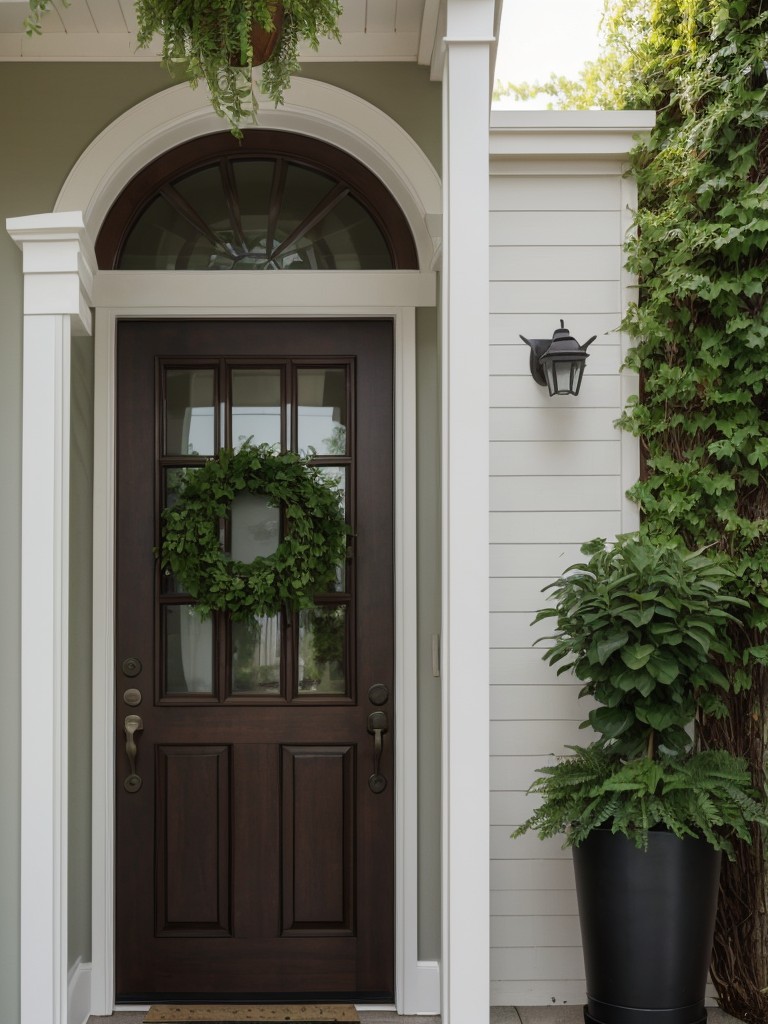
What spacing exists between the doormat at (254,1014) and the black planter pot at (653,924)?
88cm

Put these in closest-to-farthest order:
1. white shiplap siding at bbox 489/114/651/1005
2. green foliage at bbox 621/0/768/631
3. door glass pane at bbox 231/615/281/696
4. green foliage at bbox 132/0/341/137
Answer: green foliage at bbox 132/0/341/137 < green foliage at bbox 621/0/768/631 < white shiplap siding at bbox 489/114/651/1005 < door glass pane at bbox 231/615/281/696

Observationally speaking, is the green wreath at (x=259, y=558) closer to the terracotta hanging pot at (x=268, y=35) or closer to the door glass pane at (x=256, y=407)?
the door glass pane at (x=256, y=407)

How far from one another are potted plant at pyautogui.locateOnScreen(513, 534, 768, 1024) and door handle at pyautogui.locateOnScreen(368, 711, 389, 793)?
1.99 feet

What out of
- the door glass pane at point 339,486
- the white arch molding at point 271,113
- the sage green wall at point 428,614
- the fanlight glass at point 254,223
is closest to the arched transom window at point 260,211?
the fanlight glass at point 254,223

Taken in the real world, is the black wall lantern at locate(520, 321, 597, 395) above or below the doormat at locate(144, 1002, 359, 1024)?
above

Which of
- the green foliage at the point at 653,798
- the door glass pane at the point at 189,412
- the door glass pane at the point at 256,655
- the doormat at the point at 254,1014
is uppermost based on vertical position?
the door glass pane at the point at 189,412

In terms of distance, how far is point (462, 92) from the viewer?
225 cm

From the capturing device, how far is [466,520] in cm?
223

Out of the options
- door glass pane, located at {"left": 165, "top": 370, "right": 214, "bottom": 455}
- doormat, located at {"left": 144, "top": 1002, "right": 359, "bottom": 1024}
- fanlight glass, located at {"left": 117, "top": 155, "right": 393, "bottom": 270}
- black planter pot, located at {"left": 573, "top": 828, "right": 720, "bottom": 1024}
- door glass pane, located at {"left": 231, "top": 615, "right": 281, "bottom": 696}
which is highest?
fanlight glass, located at {"left": 117, "top": 155, "right": 393, "bottom": 270}

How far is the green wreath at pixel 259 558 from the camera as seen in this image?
304cm

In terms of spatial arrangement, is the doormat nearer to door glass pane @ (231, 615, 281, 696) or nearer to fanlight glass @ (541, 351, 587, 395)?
door glass pane @ (231, 615, 281, 696)

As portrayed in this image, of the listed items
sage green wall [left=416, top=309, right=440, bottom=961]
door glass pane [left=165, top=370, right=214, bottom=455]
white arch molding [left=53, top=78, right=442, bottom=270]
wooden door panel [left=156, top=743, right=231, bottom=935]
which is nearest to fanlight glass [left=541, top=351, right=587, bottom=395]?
sage green wall [left=416, top=309, right=440, bottom=961]

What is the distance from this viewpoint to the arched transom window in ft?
10.4

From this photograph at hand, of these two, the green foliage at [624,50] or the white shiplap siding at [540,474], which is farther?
the green foliage at [624,50]
